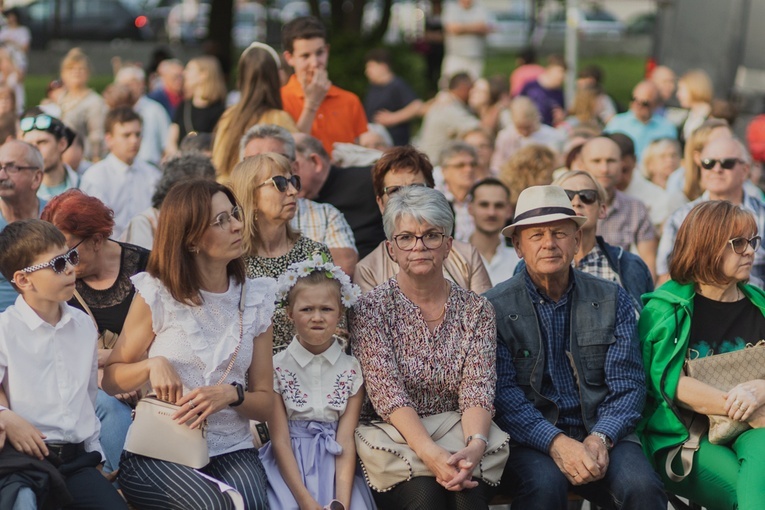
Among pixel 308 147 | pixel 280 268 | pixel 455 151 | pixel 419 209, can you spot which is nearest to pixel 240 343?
pixel 280 268

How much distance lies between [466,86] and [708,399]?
31.6ft

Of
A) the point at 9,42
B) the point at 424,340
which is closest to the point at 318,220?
the point at 424,340

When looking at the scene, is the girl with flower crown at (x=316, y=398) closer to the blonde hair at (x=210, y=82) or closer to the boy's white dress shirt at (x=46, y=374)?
the boy's white dress shirt at (x=46, y=374)

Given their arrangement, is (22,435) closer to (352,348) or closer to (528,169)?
(352,348)

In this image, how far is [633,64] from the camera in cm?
3566

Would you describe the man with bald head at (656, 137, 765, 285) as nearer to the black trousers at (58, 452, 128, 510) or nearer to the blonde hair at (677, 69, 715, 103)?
the black trousers at (58, 452, 128, 510)

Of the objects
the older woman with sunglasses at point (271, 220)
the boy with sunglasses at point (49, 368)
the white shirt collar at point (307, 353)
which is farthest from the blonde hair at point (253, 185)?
the boy with sunglasses at point (49, 368)

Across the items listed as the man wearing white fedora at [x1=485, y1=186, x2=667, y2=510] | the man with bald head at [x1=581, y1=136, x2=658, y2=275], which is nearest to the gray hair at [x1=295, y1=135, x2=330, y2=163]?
the man wearing white fedora at [x1=485, y1=186, x2=667, y2=510]

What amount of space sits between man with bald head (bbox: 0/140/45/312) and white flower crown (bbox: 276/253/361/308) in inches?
69.6

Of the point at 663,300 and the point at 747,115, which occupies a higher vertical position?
the point at 663,300

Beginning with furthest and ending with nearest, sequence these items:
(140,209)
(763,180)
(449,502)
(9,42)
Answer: (9,42) → (763,180) → (140,209) → (449,502)

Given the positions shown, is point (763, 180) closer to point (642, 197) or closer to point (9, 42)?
point (642, 197)

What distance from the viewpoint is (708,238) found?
5.18 metres

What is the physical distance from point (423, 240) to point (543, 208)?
2.10ft
